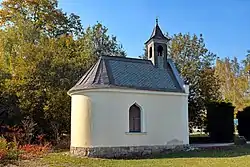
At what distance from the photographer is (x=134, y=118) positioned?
689 inches

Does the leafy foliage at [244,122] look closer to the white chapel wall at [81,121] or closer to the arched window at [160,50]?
the arched window at [160,50]

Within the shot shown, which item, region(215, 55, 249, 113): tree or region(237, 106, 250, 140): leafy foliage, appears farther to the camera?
region(215, 55, 249, 113): tree

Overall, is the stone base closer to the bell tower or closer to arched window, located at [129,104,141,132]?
arched window, located at [129,104,141,132]

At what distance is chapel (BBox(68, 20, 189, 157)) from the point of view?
16.4 m

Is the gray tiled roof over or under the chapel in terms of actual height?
over

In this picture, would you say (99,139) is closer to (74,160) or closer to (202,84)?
(74,160)

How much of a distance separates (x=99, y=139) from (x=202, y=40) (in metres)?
17.4

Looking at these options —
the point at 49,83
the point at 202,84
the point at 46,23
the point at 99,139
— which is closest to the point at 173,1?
the point at 99,139

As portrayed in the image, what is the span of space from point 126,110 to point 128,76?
88.9 inches

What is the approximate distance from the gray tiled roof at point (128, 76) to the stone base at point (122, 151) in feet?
11.3

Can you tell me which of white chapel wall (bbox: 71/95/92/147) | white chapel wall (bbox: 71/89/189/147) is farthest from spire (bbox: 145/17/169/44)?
white chapel wall (bbox: 71/95/92/147)

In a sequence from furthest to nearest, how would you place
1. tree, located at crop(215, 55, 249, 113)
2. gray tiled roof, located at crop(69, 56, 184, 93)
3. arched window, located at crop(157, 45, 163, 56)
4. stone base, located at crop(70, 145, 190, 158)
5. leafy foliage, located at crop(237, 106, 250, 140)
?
1. tree, located at crop(215, 55, 249, 113)
2. leafy foliage, located at crop(237, 106, 250, 140)
3. arched window, located at crop(157, 45, 163, 56)
4. gray tiled roof, located at crop(69, 56, 184, 93)
5. stone base, located at crop(70, 145, 190, 158)

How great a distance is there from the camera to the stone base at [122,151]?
53.3 feet

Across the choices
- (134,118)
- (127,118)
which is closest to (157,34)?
(134,118)
